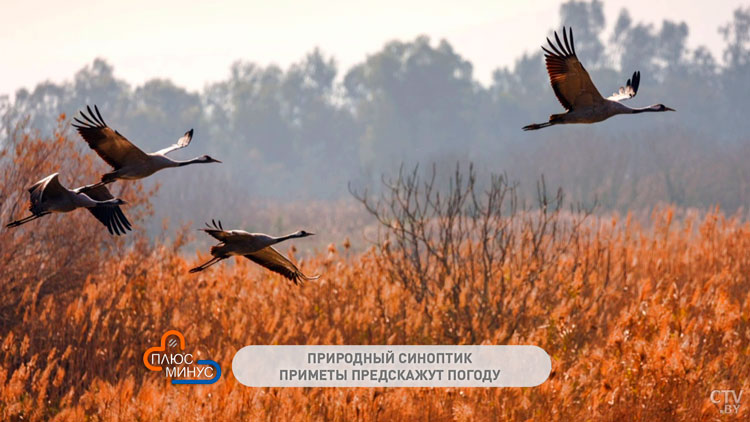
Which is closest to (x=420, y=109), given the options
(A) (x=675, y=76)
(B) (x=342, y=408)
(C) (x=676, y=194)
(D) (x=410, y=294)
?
(A) (x=675, y=76)

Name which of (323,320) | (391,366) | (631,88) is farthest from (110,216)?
(323,320)

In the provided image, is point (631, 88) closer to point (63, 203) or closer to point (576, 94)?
point (576, 94)

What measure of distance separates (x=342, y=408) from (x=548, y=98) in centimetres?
6577

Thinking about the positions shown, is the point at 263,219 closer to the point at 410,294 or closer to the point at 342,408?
the point at 410,294

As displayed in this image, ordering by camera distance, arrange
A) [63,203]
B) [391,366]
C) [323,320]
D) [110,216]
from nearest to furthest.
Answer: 1. [63,203]
2. [110,216]
3. [391,366]
4. [323,320]

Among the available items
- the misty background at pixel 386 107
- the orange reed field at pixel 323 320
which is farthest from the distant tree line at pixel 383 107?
the orange reed field at pixel 323 320

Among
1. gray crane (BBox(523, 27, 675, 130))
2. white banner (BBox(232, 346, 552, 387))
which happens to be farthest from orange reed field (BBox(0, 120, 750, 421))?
gray crane (BBox(523, 27, 675, 130))

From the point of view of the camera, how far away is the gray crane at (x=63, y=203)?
1.53 metres

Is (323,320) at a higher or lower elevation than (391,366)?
higher

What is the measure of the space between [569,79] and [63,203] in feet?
3.82

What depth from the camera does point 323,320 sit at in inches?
323

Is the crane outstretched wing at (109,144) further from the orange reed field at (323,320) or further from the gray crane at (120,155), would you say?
the orange reed field at (323,320)

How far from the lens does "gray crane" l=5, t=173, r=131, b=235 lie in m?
1.53

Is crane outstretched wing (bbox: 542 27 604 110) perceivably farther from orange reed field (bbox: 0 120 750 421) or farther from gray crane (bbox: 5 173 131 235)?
orange reed field (bbox: 0 120 750 421)
